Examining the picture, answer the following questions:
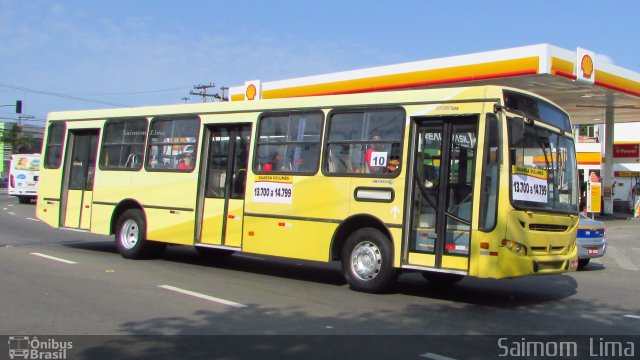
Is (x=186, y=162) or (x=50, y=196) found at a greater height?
(x=186, y=162)

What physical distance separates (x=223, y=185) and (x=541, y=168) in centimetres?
545

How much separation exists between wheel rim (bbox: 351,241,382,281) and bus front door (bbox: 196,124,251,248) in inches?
90.5

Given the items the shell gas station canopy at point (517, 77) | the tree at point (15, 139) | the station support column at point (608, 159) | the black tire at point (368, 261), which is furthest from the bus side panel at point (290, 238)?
the tree at point (15, 139)

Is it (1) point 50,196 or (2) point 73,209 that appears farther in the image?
(1) point 50,196

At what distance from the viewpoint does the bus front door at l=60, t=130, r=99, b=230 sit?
13312mm

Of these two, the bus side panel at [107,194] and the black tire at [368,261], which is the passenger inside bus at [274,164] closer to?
the black tire at [368,261]

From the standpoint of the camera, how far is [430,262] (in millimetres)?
8469

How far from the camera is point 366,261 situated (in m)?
9.17

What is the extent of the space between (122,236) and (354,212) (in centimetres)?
577

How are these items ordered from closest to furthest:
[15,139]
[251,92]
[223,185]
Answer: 1. [223,185]
2. [251,92]
3. [15,139]

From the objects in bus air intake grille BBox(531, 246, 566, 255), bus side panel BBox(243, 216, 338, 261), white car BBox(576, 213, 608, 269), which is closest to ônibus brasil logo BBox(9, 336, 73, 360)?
bus side panel BBox(243, 216, 338, 261)

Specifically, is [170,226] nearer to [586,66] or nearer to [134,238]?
[134,238]

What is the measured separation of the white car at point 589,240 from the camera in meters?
13.1

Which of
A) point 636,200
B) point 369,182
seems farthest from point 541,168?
point 636,200
